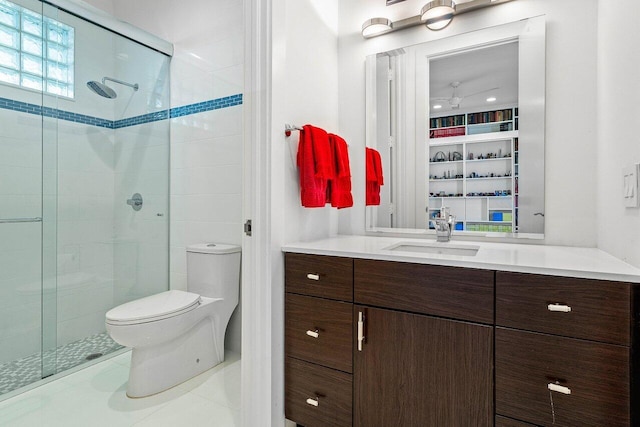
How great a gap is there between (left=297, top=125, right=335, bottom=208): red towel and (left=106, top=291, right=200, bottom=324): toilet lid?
918 mm

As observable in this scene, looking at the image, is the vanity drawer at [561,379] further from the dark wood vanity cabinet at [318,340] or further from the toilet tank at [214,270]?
the toilet tank at [214,270]

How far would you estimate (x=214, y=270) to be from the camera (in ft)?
6.59

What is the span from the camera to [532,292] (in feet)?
3.16

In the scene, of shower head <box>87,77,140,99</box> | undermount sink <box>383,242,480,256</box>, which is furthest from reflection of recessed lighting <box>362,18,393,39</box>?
shower head <box>87,77,140,99</box>

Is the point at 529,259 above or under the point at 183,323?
above

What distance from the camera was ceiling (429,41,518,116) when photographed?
1.54 metres

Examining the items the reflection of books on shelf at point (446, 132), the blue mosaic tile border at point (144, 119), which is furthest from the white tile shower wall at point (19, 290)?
the reflection of books on shelf at point (446, 132)

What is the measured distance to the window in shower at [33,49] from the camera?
194cm

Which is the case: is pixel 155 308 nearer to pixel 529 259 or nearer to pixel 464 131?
pixel 529 259

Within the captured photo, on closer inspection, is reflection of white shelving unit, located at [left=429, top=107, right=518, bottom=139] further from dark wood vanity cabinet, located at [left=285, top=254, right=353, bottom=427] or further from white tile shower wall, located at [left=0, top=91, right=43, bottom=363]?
white tile shower wall, located at [left=0, top=91, right=43, bottom=363]

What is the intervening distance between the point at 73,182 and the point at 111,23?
3.60 ft

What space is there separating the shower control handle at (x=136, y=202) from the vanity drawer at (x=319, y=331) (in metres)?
1.62

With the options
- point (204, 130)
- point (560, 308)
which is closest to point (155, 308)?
point (204, 130)

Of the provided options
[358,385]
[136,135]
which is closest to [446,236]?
[358,385]
